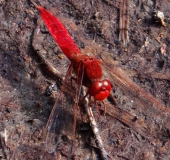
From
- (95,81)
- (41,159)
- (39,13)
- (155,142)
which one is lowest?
(155,142)

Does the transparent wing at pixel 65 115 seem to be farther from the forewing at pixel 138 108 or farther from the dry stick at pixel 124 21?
the dry stick at pixel 124 21

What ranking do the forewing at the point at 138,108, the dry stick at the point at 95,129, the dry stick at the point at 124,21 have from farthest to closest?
the dry stick at the point at 124,21 → the forewing at the point at 138,108 → the dry stick at the point at 95,129

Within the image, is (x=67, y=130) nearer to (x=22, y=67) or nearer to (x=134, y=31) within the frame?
(x=22, y=67)

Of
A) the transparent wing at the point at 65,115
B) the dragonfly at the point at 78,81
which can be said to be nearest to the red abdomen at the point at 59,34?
the dragonfly at the point at 78,81

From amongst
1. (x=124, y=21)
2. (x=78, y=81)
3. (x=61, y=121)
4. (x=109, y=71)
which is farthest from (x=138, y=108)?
(x=124, y=21)

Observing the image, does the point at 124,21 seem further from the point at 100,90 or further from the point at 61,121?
the point at 61,121

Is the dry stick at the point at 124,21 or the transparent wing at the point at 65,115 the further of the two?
the dry stick at the point at 124,21

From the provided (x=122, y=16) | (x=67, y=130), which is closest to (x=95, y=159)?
(x=67, y=130)
